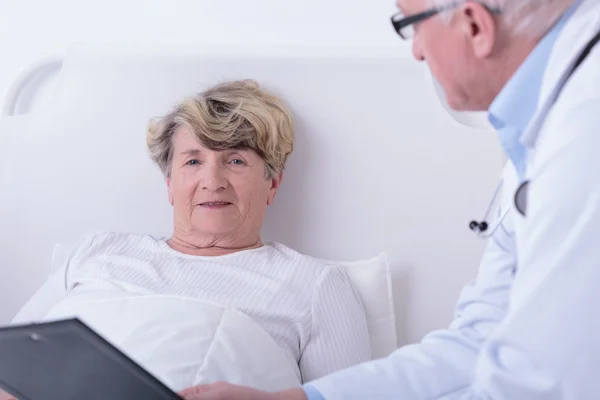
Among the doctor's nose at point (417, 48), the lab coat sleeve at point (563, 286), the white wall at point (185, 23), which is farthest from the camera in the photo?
the white wall at point (185, 23)

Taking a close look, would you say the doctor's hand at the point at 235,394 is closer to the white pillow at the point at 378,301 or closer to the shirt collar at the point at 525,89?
the shirt collar at the point at 525,89

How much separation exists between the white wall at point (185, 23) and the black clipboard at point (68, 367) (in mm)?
1158

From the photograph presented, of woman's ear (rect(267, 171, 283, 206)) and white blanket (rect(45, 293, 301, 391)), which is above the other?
woman's ear (rect(267, 171, 283, 206))

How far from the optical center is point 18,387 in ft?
3.22

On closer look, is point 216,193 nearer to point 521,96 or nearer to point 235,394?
point 235,394

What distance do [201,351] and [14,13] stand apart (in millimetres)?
1311

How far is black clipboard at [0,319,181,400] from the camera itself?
2.68ft

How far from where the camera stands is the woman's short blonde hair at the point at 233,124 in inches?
62.6

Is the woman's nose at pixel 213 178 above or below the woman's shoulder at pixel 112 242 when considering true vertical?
above

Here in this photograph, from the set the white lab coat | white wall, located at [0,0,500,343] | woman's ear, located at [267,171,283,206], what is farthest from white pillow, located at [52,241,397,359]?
the white lab coat

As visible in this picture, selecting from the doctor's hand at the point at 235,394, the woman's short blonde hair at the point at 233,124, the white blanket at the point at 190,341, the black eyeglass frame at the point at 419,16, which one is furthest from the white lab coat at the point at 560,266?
the woman's short blonde hair at the point at 233,124

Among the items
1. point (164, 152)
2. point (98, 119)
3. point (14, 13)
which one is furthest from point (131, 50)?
point (14, 13)

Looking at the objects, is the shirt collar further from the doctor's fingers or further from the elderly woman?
the elderly woman

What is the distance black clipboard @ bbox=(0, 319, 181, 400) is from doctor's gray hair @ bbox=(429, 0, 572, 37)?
0.56 metres
